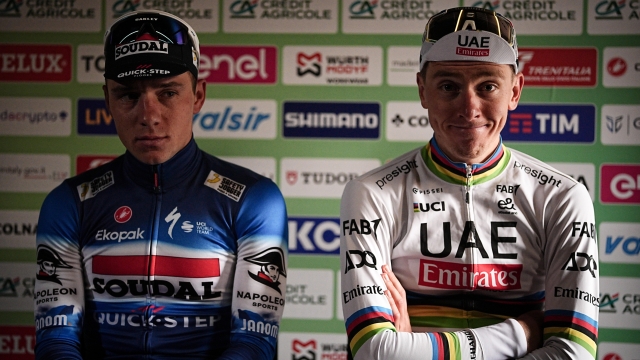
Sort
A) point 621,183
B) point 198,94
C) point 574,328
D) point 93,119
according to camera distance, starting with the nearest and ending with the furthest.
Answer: point 574,328 < point 198,94 < point 621,183 < point 93,119

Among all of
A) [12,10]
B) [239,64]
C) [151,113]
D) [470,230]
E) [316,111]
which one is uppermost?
[12,10]

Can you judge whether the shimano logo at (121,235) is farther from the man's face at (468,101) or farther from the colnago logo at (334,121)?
the colnago logo at (334,121)

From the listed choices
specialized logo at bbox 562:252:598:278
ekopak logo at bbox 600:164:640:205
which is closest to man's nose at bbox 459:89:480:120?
specialized logo at bbox 562:252:598:278

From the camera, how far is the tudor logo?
165 cm

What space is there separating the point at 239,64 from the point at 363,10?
616 mm

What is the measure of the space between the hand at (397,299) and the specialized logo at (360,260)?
0.13ft

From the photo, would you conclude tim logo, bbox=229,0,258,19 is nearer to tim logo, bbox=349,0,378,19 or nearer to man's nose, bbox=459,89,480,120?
tim logo, bbox=349,0,378,19

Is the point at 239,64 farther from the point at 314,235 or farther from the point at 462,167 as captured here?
the point at 462,167

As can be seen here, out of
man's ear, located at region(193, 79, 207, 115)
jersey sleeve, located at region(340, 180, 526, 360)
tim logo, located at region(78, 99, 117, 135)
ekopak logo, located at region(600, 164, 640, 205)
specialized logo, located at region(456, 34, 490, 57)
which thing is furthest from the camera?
tim logo, located at region(78, 99, 117, 135)

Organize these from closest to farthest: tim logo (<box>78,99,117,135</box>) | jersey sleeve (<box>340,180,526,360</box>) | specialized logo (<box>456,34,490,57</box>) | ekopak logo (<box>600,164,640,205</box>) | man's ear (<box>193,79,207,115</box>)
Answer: jersey sleeve (<box>340,180,526,360</box>) < specialized logo (<box>456,34,490,57</box>) < man's ear (<box>193,79,207,115</box>) < ekopak logo (<box>600,164,640,205</box>) < tim logo (<box>78,99,117,135</box>)

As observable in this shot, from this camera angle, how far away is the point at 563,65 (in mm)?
2746

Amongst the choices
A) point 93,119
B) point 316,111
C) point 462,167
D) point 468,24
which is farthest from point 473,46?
point 93,119

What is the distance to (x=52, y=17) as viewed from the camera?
287 cm

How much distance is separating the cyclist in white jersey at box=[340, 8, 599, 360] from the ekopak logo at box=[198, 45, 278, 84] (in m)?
1.32
